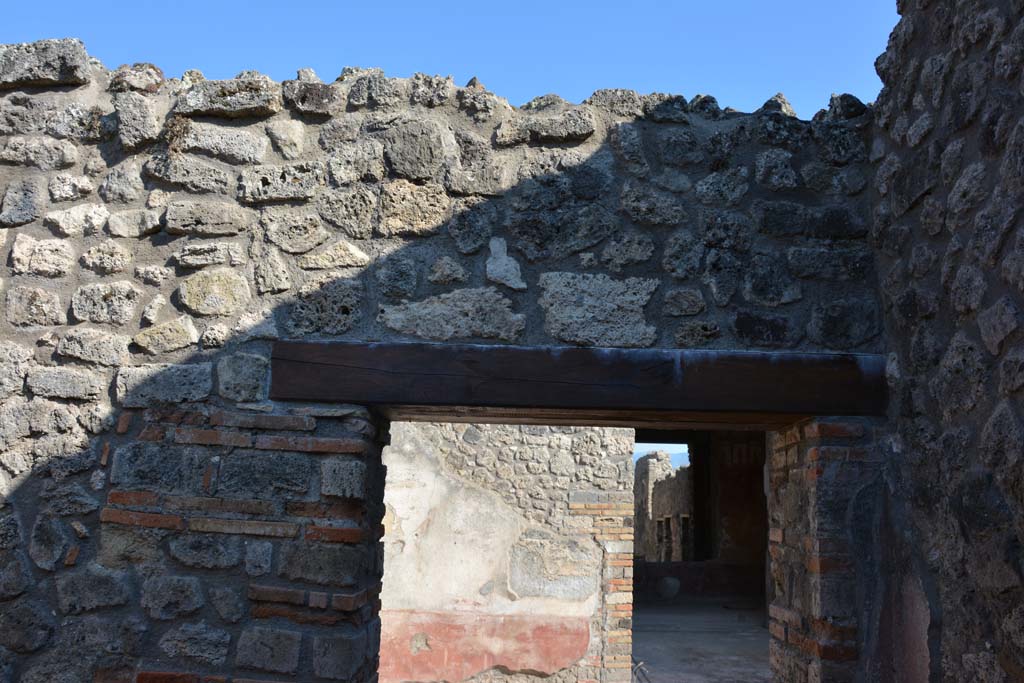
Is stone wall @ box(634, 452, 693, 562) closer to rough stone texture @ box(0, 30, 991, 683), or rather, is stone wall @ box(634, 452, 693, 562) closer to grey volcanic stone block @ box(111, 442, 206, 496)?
rough stone texture @ box(0, 30, 991, 683)

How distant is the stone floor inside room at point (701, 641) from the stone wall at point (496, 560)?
1.10 m

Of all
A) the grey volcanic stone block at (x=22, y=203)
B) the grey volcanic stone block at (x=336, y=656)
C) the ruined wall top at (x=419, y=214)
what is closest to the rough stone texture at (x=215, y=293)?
the ruined wall top at (x=419, y=214)

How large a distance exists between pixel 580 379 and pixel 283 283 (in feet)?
3.30

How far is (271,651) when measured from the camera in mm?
2510

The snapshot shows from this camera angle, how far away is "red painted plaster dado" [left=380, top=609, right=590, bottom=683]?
701cm

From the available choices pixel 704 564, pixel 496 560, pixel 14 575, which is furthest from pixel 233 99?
pixel 704 564

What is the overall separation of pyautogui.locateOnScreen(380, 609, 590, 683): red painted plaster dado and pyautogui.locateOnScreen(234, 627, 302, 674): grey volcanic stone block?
470 centimetres

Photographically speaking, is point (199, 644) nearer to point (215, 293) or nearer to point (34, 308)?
point (215, 293)

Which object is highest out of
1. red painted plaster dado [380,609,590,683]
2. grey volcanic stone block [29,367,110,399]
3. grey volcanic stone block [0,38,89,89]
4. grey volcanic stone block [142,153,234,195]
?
grey volcanic stone block [0,38,89,89]

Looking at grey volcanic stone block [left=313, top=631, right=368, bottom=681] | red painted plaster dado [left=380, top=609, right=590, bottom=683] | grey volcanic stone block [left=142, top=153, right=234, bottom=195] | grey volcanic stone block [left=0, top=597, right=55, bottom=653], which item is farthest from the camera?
red painted plaster dado [left=380, top=609, right=590, bottom=683]

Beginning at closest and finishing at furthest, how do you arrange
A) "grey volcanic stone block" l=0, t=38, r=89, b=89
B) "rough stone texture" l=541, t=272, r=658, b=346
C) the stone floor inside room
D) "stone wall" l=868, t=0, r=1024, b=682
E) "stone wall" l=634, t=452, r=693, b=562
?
1. "stone wall" l=868, t=0, r=1024, b=682
2. "rough stone texture" l=541, t=272, r=658, b=346
3. "grey volcanic stone block" l=0, t=38, r=89, b=89
4. the stone floor inside room
5. "stone wall" l=634, t=452, r=693, b=562

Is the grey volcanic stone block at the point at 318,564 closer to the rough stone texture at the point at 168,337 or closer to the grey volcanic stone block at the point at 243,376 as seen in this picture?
the grey volcanic stone block at the point at 243,376

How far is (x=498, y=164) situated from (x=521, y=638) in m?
5.15

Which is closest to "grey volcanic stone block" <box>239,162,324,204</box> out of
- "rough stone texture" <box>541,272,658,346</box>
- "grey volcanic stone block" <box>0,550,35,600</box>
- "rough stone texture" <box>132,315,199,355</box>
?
"rough stone texture" <box>132,315,199,355</box>
